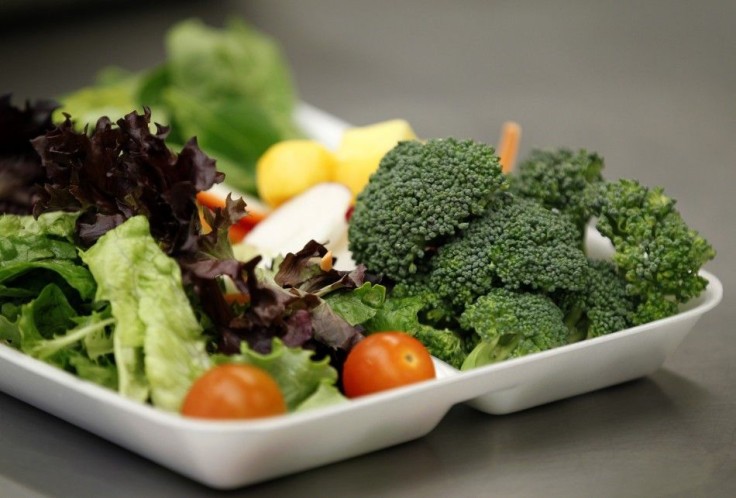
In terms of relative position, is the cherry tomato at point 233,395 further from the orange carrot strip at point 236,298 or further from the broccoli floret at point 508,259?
the broccoli floret at point 508,259

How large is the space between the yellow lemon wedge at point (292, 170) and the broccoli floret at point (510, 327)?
1.00 metres

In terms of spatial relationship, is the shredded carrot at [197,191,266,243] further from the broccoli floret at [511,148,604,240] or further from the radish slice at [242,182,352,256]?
the broccoli floret at [511,148,604,240]

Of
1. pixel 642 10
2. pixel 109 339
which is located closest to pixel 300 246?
pixel 109 339

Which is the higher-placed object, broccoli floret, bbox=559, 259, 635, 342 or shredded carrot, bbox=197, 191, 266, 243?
broccoli floret, bbox=559, 259, 635, 342

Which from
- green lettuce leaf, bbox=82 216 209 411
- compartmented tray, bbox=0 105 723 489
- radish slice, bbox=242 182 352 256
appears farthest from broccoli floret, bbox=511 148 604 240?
green lettuce leaf, bbox=82 216 209 411

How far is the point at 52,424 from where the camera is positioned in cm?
222

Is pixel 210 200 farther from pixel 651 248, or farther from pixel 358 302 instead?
pixel 651 248

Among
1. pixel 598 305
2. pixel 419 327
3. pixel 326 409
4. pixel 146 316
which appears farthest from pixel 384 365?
pixel 598 305

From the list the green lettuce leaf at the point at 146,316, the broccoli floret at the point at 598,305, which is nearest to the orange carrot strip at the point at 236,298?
the green lettuce leaf at the point at 146,316

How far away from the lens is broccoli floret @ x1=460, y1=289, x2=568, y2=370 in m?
2.27

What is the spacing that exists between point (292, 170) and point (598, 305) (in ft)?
3.72

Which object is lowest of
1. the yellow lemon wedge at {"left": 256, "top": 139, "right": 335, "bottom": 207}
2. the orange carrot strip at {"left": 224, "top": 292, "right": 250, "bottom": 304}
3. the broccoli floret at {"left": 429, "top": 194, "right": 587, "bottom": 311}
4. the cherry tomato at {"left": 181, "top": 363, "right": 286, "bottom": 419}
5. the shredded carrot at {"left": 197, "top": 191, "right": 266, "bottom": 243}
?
the shredded carrot at {"left": 197, "top": 191, "right": 266, "bottom": 243}

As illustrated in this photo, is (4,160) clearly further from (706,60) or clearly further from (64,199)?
(706,60)

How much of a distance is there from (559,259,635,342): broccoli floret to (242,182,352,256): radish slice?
0.66m
